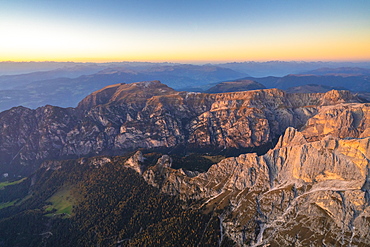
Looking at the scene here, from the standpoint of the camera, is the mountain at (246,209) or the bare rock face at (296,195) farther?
the mountain at (246,209)

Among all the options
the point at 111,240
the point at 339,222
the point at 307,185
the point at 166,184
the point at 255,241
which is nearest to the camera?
the point at 339,222

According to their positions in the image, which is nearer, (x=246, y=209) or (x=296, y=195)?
(x=296, y=195)

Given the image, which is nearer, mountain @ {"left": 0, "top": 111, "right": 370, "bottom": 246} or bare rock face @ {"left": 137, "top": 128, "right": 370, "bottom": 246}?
bare rock face @ {"left": 137, "top": 128, "right": 370, "bottom": 246}

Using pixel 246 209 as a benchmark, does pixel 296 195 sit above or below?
above

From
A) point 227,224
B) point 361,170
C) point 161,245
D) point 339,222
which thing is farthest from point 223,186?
point 361,170

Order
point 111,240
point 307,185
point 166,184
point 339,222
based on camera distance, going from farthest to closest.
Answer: point 166,184 < point 111,240 < point 307,185 < point 339,222

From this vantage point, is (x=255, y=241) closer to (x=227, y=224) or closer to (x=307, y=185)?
(x=227, y=224)

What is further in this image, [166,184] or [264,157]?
[166,184]

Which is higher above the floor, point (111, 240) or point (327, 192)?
point (327, 192)
